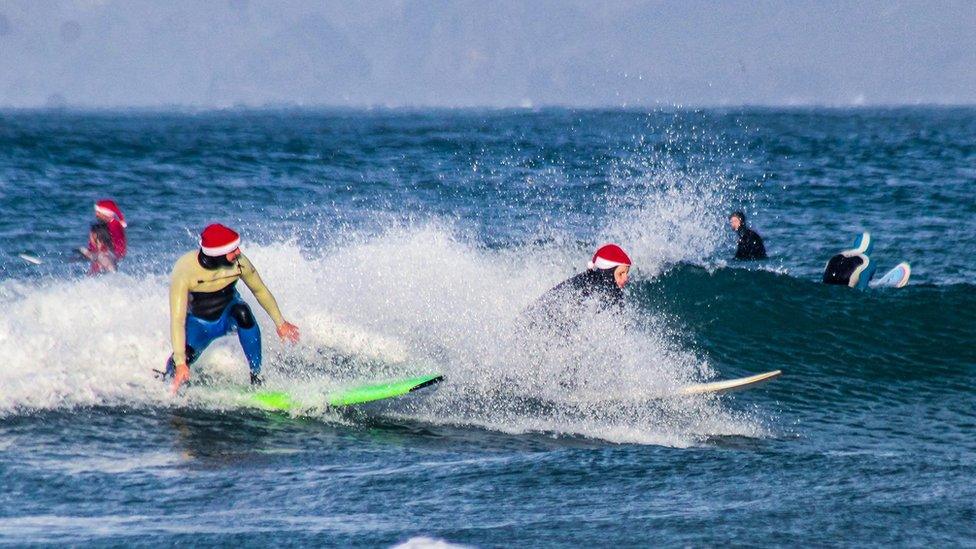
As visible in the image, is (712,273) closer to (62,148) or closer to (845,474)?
(845,474)

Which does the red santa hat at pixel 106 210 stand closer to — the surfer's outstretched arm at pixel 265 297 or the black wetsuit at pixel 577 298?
the surfer's outstretched arm at pixel 265 297

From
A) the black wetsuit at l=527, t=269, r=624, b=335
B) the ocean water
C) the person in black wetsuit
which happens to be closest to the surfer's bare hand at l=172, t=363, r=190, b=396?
the ocean water

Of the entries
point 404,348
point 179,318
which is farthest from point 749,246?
point 179,318

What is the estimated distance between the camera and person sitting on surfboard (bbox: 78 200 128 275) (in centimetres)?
1527

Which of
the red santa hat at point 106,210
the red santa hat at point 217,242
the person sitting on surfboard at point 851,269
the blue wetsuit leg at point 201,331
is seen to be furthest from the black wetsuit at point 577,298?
A: the red santa hat at point 106,210

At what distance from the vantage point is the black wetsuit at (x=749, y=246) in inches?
736

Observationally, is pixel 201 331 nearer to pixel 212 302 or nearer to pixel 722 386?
pixel 212 302

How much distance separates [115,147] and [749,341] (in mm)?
39895

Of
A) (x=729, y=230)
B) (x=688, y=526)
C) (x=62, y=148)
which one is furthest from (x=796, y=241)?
(x=62, y=148)

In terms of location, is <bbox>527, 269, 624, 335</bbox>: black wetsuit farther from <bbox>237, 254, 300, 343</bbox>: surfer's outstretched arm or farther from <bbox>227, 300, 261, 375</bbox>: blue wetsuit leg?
<bbox>227, 300, 261, 375</bbox>: blue wetsuit leg

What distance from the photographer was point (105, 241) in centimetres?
1536

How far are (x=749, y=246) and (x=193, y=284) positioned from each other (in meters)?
11.5

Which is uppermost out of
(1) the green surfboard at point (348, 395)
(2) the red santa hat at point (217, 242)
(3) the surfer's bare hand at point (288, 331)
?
(2) the red santa hat at point (217, 242)

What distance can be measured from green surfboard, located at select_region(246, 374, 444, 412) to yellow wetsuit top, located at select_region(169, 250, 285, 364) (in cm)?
84
